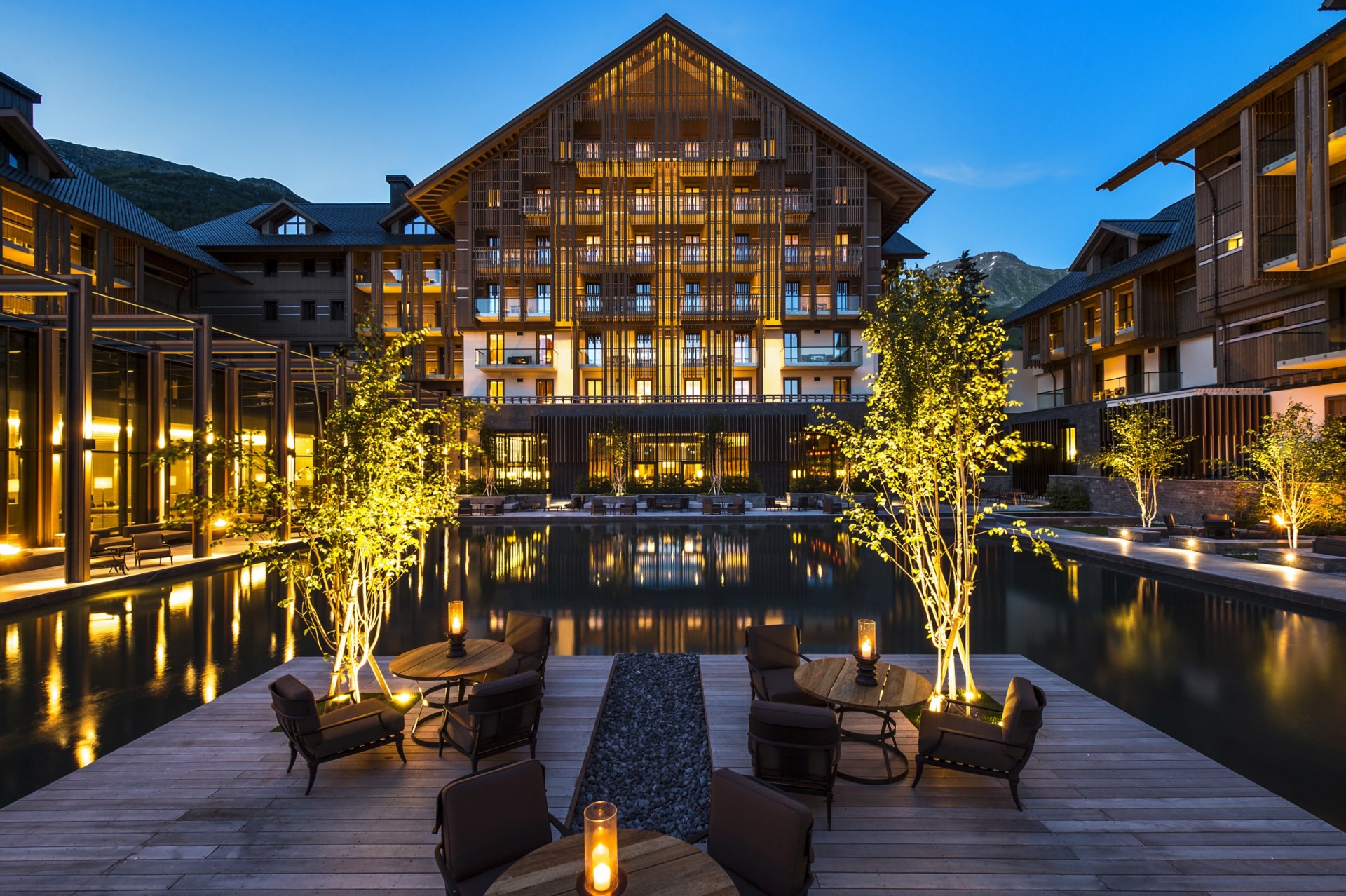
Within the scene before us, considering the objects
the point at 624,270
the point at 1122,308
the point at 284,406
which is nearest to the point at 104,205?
the point at 284,406

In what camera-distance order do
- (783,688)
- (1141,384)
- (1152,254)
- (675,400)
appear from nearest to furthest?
(783,688)
(1152,254)
(1141,384)
(675,400)

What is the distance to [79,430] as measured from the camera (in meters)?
10.9

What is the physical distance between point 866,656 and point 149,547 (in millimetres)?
14365

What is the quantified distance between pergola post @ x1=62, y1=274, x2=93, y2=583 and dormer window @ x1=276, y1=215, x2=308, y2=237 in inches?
953

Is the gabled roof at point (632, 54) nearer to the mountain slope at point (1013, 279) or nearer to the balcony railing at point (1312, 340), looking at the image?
the balcony railing at point (1312, 340)

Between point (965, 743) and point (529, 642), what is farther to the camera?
point (529, 642)

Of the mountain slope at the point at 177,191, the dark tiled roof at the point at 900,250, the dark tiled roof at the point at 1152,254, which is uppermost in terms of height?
the mountain slope at the point at 177,191

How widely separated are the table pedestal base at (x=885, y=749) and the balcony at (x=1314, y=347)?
18619 millimetres

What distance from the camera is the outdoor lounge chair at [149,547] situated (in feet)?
38.7

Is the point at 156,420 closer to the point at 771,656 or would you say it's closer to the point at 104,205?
the point at 104,205

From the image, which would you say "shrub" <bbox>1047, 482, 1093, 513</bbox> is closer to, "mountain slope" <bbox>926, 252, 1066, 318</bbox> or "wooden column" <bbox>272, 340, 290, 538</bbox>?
"wooden column" <bbox>272, 340, 290, 538</bbox>

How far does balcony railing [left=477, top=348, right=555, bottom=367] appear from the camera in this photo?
1159 inches

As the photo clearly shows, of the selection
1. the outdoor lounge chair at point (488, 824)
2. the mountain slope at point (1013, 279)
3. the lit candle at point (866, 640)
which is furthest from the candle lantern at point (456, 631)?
the mountain slope at point (1013, 279)

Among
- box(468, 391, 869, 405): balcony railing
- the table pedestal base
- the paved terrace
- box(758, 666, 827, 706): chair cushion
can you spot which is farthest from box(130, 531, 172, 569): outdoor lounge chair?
box(468, 391, 869, 405): balcony railing
